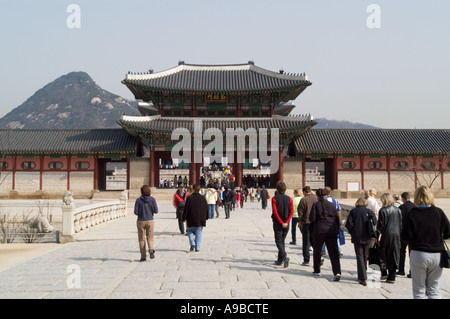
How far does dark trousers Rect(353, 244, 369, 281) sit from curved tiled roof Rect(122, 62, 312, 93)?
28.7m

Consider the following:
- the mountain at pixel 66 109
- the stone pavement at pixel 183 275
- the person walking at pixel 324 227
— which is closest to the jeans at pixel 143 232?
the stone pavement at pixel 183 275

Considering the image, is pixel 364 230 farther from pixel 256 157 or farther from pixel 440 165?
pixel 440 165

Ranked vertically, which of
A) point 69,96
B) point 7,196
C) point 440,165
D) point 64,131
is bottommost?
point 7,196

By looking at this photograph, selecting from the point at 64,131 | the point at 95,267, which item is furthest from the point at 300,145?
the point at 95,267

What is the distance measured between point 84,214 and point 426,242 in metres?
12.9

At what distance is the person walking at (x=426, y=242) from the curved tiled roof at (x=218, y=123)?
28.2 metres

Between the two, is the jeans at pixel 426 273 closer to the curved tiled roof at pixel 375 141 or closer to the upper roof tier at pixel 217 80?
the curved tiled roof at pixel 375 141

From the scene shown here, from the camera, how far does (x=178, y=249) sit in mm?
11562

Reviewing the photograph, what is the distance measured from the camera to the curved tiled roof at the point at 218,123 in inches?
1346

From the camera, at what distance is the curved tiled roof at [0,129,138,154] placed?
3525 centimetres

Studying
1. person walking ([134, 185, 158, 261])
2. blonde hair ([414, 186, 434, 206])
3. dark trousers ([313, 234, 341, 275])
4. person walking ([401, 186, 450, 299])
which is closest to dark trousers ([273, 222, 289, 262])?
dark trousers ([313, 234, 341, 275])

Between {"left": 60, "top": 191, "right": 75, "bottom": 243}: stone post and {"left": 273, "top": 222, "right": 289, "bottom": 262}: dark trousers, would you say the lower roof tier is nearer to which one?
{"left": 60, "top": 191, "right": 75, "bottom": 243}: stone post

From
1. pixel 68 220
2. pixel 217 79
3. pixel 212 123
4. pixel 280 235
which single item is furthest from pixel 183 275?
pixel 217 79
